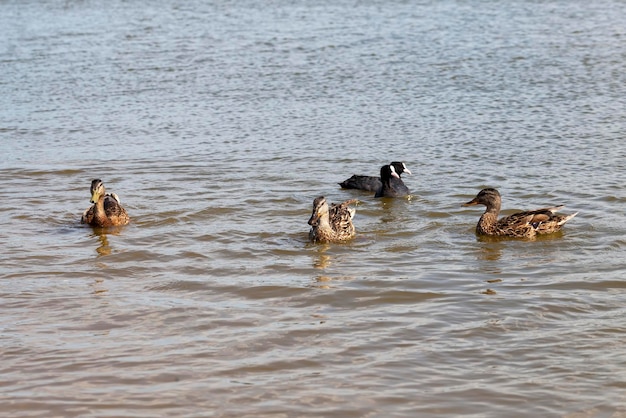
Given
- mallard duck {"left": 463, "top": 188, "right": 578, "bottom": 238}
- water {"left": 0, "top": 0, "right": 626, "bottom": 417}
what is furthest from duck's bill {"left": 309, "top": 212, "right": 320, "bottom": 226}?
mallard duck {"left": 463, "top": 188, "right": 578, "bottom": 238}

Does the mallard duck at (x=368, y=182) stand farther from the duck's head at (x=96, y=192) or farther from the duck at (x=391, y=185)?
the duck's head at (x=96, y=192)

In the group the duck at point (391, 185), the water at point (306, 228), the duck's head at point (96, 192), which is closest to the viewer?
the water at point (306, 228)

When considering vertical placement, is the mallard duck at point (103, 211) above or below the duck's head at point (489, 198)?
above

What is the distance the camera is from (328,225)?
34.2 ft

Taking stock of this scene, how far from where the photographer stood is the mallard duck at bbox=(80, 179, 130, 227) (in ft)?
36.4

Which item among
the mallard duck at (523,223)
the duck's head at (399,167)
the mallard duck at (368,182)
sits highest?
the duck's head at (399,167)

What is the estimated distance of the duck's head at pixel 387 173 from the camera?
12498 millimetres

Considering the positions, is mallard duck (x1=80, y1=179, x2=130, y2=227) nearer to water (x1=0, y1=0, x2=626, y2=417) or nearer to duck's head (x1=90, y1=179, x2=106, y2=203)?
duck's head (x1=90, y1=179, x2=106, y2=203)

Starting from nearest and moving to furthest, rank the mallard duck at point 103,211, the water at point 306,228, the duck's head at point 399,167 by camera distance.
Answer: the water at point 306,228, the mallard duck at point 103,211, the duck's head at point 399,167

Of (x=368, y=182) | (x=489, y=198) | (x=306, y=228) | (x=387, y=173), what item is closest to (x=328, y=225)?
(x=306, y=228)

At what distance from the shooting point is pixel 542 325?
304 inches

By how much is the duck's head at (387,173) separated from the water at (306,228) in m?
0.35

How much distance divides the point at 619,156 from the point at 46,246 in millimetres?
7304

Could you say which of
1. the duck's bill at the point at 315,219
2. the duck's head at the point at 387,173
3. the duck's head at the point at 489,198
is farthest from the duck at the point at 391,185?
the duck's bill at the point at 315,219
